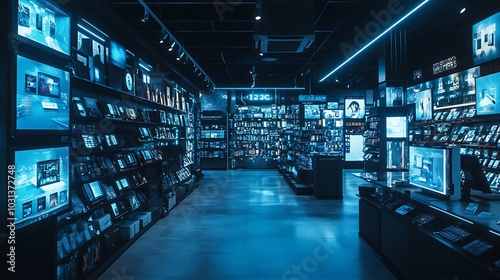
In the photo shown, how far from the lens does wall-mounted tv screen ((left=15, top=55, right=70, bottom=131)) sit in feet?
7.37

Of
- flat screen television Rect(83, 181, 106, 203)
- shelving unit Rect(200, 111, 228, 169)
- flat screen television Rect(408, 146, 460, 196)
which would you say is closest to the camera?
flat screen television Rect(408, 146, 460, 196)

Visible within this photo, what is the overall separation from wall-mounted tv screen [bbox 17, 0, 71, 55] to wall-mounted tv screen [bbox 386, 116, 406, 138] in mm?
7717

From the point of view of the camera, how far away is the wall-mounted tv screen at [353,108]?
52.9 ft

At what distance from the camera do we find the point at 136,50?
603cm

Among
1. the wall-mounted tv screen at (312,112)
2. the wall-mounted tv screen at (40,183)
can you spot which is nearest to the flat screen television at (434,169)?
the wall-mounted tv screen at (40,183)

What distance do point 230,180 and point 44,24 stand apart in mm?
A: 10461

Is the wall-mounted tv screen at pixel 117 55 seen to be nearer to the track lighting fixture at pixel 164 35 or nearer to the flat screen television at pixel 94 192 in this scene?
the track lighting fixture at pixel 164 35

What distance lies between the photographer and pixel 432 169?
346cm

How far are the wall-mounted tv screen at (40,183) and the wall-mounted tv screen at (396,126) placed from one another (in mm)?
7746

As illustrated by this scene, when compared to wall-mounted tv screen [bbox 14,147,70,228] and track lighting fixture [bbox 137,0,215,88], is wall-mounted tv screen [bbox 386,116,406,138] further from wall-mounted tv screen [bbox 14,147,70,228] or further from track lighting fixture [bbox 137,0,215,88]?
wall-mounted tv screen [bbox 14,147,70,228]

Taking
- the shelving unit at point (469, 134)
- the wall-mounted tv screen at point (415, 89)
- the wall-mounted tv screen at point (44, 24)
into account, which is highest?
the wall-mounted tv screen at point (415, 89)

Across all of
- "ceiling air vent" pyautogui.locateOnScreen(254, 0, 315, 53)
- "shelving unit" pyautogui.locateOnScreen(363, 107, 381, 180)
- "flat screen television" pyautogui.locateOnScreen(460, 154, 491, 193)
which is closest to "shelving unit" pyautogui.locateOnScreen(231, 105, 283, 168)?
"shelving unit" pyautogui.locateOnScreen(363, 107, 381, 180)

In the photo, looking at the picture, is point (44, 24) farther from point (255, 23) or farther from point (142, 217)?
point (142, 217)

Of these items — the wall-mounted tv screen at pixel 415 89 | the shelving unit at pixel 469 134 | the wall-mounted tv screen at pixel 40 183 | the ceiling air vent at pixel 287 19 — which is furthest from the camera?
the wall-mounted tv screen at pixel 415 89
